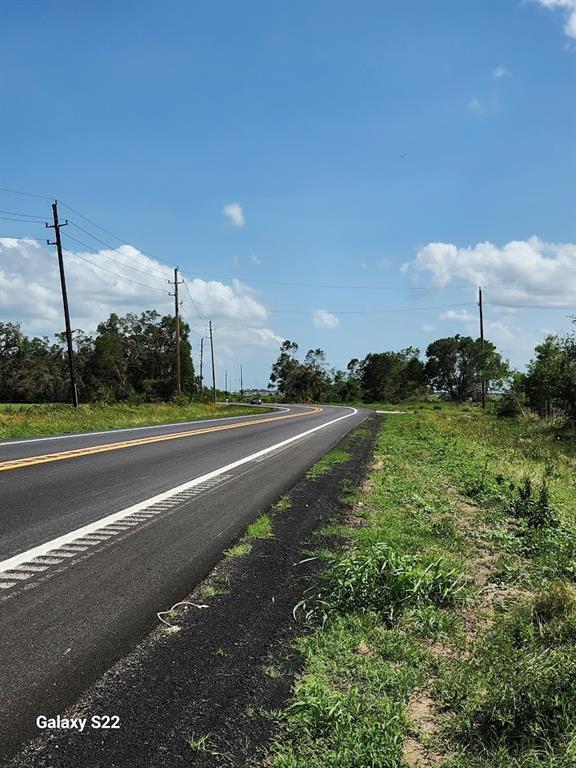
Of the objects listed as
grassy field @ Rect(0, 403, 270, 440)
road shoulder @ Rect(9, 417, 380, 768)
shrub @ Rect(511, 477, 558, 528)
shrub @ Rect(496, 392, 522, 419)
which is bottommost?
shrub @ Rect(496, 392, 522, 419)

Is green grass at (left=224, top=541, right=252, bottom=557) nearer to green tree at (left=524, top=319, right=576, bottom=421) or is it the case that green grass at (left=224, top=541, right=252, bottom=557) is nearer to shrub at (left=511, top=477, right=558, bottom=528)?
shrub at (left=511, top=477, right=558, bottom=528)

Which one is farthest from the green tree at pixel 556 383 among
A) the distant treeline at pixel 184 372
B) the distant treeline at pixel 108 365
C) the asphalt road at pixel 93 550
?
the distant treeline at pixel 108 365

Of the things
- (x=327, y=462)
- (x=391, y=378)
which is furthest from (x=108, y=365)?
(x=327, y=462)

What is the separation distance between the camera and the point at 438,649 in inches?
134

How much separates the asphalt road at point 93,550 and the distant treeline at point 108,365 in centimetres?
7762

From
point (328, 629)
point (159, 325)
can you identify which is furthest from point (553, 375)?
point (159, 325)

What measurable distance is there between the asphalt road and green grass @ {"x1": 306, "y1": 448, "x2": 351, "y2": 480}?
28cm

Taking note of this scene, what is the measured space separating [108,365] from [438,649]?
89.5m

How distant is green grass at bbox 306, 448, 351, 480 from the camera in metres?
10.7

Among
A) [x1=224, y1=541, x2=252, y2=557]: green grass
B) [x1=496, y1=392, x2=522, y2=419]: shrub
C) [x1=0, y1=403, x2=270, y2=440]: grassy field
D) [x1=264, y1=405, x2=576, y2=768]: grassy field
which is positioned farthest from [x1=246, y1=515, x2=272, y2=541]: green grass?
[x1=496, y1=392, x2=522, y2=419]: shrub

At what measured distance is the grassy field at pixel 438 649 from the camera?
7.95 ft

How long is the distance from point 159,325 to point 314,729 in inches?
3787

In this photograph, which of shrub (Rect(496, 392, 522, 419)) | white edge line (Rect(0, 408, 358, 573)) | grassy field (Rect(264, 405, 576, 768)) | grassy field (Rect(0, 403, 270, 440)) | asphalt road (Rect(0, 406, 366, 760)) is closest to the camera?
grassy field (Rect(264, 405, 576, 768))

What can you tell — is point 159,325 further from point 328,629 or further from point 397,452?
point 328,629
